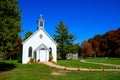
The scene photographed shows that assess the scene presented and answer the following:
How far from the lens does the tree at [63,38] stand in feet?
201

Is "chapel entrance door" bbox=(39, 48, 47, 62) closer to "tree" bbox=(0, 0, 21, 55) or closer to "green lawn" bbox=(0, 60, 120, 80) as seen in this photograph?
"tree" bbox=(0, 0, 21, 55)

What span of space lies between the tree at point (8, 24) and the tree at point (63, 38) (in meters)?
28.8

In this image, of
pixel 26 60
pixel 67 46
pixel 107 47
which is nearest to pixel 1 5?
pixel 26 60

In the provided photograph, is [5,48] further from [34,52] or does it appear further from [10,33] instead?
[34,52]

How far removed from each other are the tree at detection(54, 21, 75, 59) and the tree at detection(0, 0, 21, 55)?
28.8 m

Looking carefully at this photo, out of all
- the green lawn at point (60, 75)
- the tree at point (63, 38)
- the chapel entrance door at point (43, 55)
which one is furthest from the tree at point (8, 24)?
the tree at point (63, 38)

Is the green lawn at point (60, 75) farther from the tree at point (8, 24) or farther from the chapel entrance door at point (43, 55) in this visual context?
the chapel entrance door at point (43, 55)

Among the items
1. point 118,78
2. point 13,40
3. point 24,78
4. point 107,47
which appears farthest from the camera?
point 107,47

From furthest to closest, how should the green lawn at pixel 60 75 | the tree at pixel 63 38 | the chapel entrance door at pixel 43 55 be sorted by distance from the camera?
the tree at pixel 63 38
the chapel entrance door at pixel 43 55
the green lawn at pixel 60 75

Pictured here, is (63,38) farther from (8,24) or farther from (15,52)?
(8,24)

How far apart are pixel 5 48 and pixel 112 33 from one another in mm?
71453

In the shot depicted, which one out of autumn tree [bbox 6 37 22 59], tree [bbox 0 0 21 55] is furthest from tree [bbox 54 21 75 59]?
tree [bbox 0 0 21 55]

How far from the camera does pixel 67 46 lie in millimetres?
61125

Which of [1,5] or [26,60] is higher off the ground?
[1,5]
